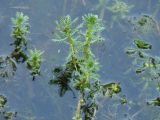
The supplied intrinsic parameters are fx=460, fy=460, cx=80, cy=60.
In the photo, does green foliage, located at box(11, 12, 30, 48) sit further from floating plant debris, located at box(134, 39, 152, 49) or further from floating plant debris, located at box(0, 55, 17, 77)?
floating plant debris, located at box(134, 39, 152, 49)

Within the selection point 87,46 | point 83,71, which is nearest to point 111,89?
point 83,71

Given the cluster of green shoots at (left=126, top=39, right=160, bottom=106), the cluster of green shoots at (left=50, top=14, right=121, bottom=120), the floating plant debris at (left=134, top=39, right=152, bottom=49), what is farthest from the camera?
the floating plant debris at (left=134, top=39, right=152, bottom=49)

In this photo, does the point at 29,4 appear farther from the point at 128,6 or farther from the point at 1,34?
the point at 128,6

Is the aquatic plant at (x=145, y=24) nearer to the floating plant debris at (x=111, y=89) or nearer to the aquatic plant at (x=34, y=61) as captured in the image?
the floating plant debris at (x=111, y=89)

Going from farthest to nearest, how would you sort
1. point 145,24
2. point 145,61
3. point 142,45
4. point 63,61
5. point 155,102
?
point 145,24
point 142,45
point 145,61
point 63,61
point 155,102

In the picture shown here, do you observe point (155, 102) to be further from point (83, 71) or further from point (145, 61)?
point (83, 71)

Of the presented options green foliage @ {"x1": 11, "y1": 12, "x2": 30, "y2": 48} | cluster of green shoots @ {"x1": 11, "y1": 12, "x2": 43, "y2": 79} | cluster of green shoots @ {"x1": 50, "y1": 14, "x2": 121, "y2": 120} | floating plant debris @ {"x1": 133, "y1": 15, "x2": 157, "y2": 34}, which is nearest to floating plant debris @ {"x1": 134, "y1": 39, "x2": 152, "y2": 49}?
floating plant debris @ {"x1": 133, "y1": 15, "x2": 157, "y2": 34}

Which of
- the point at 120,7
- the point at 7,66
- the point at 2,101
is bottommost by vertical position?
the point at 2,101
